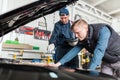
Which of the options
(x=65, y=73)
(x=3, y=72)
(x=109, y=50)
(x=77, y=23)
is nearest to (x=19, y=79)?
(x=3, y=72)

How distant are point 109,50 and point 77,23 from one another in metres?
0.38

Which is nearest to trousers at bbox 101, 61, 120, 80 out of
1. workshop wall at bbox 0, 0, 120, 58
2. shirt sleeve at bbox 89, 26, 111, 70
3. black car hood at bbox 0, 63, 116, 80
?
shirt sleeve at bbox 89, 26, 111, 70

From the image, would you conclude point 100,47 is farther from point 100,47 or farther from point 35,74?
point 35,74

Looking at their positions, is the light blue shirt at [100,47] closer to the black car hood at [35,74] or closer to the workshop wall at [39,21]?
the black car hood at [35,74]

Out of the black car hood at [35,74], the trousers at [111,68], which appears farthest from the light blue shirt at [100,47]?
the black car hood at [35,74]

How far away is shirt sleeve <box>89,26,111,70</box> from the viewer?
5.30 ft

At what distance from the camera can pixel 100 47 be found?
1.66m

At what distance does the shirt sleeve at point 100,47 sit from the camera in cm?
161

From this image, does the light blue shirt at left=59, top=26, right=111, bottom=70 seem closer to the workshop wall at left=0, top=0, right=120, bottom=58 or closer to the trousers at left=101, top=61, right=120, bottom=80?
the trousers at left=101, top=61, right=120, bottom=80

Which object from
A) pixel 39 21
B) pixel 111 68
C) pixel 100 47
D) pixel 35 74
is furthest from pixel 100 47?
pixel 39 21

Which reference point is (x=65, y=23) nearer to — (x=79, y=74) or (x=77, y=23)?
(x=77, y=23)

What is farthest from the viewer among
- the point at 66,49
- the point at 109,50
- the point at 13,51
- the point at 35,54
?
the point at 35,54

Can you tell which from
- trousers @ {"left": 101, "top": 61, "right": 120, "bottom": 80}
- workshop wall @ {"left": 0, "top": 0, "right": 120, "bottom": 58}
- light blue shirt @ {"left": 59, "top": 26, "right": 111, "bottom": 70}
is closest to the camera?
light blue shirt @ {"left": 59, "top": 26, "right": 111, "bottom": 70}

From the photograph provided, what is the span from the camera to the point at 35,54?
163 inches
